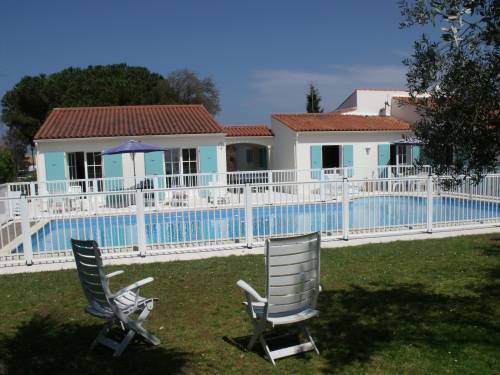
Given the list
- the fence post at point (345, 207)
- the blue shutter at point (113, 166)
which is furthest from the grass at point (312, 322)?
the blue shutter at point (113, 166)

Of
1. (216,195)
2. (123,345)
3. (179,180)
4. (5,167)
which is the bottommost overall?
(123,345)

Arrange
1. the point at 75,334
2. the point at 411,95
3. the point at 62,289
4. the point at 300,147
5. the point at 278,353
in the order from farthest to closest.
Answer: the point at 300,147, the point at 62,289, the point at 75,334, the point at 278,353, the point at 411,95

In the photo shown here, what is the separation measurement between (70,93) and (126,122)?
15.6m

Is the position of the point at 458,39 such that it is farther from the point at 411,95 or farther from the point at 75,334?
the point at 75,334

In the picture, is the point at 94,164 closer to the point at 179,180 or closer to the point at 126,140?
the point at 126,140

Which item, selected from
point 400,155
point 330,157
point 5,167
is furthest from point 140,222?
point 330,157

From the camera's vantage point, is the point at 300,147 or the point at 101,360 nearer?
the point at 101,360

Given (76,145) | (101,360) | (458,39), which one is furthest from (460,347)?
(76,145)

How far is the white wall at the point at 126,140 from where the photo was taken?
19531 millimetres

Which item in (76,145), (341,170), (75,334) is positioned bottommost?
(75,334)

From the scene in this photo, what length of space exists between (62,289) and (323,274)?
4.21 meters

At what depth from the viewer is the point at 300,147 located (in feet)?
75.5

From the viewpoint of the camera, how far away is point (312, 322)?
5.49 metres

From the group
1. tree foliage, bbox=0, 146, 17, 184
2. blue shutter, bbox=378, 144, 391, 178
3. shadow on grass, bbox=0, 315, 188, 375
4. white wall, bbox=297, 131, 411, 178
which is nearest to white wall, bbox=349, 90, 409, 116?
white wall, bbox=297, 131, 411, 178
